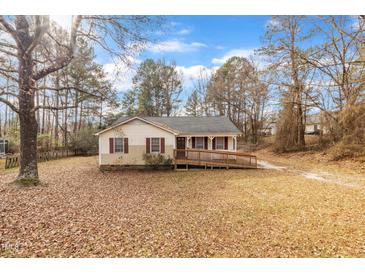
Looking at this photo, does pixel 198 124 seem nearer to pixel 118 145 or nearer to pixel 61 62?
pixel 118 145

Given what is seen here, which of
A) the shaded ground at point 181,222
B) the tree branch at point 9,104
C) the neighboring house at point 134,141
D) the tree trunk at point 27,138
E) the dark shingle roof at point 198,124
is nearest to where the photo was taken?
the shaded ground at point 181,222

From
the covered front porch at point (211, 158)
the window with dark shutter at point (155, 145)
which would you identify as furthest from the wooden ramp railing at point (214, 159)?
the window with dark shutter at point (155, 145)

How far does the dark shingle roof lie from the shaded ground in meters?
5.76

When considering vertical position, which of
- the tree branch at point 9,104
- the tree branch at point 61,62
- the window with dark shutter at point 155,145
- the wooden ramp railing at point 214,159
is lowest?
the wooden ramp railing at point 214,159

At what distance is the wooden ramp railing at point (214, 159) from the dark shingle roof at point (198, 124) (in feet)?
5.26

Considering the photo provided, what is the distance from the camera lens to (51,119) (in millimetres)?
10484

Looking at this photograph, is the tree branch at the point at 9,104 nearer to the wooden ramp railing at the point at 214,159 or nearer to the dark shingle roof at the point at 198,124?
the dark shingle roof at the point at 198,124

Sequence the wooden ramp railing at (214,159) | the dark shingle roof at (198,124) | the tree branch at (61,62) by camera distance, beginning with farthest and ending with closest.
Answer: the dark shingle roof at (198,124)
the wooden ramp railing at (214,159)
the tree branch at (61,62)

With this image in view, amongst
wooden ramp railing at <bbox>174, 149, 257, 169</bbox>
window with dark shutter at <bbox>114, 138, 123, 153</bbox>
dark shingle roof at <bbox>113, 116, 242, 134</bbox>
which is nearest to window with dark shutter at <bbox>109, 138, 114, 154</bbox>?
window with dark shutter at <bbox>114, 138, 123, 153</bbox>

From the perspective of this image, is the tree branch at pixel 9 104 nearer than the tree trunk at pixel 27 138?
Yes

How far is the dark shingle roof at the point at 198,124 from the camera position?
11.2 metres

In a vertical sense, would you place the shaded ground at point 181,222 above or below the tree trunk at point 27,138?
below

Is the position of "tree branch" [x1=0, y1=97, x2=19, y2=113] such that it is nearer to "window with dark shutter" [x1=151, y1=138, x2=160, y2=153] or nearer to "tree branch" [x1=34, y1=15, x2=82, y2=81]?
"tree branch" [x1=34, y1=15, x2=82, y2=81]

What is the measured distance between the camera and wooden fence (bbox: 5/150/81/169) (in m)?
8.09
